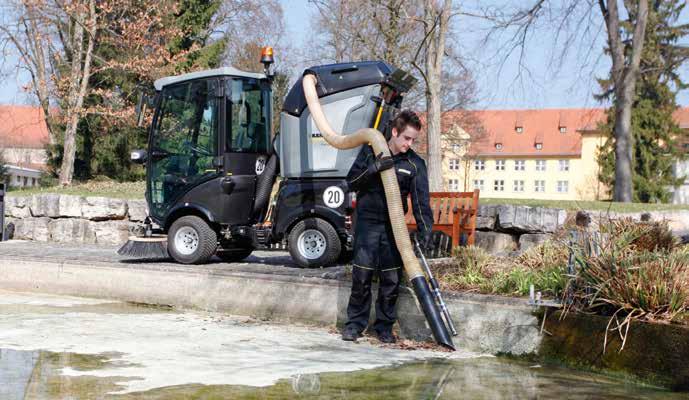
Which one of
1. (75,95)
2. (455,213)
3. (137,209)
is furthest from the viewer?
(75,95)

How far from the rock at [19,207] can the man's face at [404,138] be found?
12411mm

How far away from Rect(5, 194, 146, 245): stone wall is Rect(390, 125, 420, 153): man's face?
32.6ft

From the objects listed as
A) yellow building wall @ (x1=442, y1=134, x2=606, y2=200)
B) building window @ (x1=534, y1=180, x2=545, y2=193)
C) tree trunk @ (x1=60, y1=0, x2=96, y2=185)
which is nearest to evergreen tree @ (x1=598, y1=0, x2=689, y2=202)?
yellow building wall @ (x1=442, y1=134, x2=606, y2=200)

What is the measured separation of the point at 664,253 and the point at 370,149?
243 centimetres

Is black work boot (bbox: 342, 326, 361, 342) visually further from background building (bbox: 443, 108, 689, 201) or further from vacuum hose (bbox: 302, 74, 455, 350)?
background building (bbox: 443, 108, 689, 201)

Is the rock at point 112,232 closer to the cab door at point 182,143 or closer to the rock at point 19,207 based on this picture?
the rock at point 19,207

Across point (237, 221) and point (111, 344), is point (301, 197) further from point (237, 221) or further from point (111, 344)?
point (111, 344)

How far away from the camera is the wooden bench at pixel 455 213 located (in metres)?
10.9

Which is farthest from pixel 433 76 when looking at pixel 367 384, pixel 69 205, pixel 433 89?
pixel 367 384

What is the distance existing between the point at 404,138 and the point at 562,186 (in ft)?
267

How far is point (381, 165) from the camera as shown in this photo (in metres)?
6.73

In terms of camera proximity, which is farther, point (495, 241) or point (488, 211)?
point (488, 211)

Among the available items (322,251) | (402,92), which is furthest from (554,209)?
(322,251)

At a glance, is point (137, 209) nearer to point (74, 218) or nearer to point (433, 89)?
point (74, 218)
